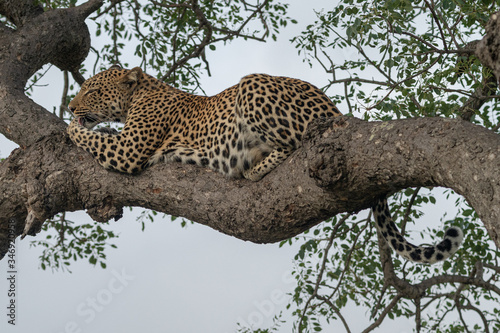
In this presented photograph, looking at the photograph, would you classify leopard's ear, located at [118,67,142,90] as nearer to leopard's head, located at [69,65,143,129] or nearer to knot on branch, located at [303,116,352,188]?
leopard's head, located at [69,65,143,129]

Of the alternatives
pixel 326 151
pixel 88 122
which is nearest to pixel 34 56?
pixel 88 122

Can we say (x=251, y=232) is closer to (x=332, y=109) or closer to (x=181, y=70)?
(x=332, y=109)

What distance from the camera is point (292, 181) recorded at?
437 centimetres

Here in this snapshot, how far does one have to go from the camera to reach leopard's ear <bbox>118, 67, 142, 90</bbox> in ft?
20.7

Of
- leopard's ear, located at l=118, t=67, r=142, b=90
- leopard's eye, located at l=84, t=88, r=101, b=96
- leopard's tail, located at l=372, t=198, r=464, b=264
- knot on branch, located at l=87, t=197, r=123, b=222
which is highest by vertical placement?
leopard's ear, located at l=118, t=67, r=142, b=90

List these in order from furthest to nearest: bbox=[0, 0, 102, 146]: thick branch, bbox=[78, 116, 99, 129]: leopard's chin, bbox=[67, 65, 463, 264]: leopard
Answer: bbox=[78, 116, 99, 129]: leopard's chin, bbox=[0, 0, 102, 146]: thick branch, bbox=[67, 65, 463, 264]: leopard

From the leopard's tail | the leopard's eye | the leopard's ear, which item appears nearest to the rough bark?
the leopard's tail

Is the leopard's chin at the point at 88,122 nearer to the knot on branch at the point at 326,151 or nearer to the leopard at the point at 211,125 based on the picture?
the leopard at the point at 211,125

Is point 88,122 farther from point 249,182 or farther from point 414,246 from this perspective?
point 414,246

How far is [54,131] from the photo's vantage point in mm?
5699

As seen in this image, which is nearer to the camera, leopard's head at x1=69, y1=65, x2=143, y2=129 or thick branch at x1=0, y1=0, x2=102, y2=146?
thick branch at x1=0, y1=0, x2=102, y2=146

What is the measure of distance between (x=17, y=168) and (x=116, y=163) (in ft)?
3.15

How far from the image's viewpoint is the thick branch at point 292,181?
11.3ft

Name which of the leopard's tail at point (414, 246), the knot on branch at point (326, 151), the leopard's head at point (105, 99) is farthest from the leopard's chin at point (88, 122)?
the leopard's tail at point (414, 246)
